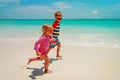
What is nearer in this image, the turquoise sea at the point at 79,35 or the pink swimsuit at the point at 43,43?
the pink swimsuit at the point at 43,43

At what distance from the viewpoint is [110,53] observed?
7.60 meters

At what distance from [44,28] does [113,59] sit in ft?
9.01

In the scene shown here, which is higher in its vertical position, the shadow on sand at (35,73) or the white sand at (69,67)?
the white sand at (69,67)

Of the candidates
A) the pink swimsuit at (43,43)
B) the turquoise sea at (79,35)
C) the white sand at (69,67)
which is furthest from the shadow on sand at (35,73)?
the turquoise sea at (79,35)

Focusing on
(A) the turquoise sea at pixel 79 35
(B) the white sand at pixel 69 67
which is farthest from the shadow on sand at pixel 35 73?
(A) the turquoise sea at pixel 79 35

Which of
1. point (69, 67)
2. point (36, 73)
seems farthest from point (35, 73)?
point (69, 67)

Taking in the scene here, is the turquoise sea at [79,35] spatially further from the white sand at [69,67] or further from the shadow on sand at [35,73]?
the shadow on sand at [35,73]

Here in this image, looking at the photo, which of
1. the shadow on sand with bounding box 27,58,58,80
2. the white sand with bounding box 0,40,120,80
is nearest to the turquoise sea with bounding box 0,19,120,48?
the white sand with bounding box 0,40,120,80

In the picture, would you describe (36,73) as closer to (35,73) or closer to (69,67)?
(35,73)

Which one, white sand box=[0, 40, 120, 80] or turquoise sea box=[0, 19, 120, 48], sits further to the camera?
turquoise sea box=[0, 19, 120, 48]

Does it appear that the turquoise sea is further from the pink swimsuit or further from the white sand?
the pink swimsuit

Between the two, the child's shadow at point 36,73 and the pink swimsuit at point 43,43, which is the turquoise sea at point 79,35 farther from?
the pink swimsuit at point 43,43

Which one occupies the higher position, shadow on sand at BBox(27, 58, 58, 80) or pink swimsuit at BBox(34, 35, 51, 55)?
pink swimsuit at BBox(34, 35, 51, 55)

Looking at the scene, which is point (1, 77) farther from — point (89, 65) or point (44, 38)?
point (89, 65)
